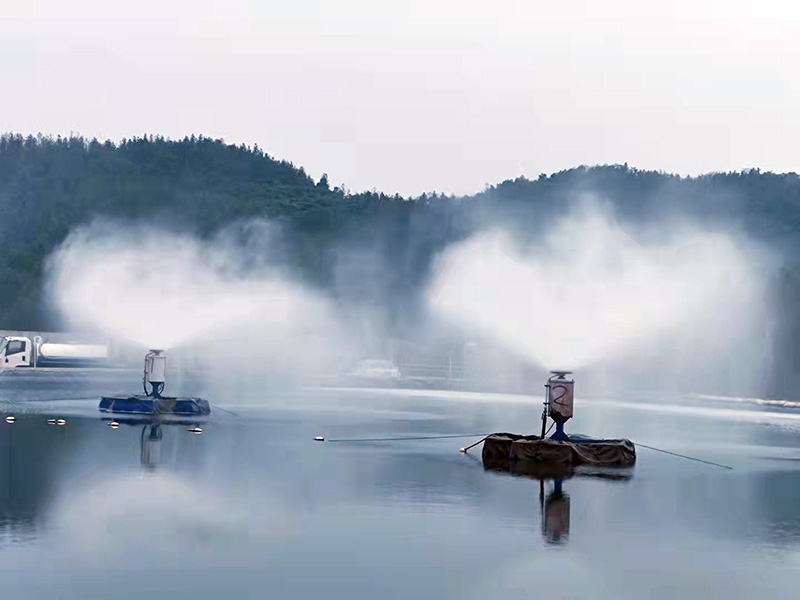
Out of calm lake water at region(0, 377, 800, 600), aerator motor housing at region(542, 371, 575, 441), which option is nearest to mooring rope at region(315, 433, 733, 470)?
calm lake water at region(0, 377, 800, 600)

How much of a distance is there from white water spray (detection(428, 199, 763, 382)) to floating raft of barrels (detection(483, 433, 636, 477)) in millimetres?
6542

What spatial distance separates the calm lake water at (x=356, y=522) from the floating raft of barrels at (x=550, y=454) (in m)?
1.49

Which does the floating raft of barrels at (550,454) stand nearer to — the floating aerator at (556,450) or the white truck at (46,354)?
the floating aerator at (556,450)

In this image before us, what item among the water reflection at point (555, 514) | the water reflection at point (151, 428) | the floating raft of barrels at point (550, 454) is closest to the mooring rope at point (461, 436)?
the floating raft of barrels at point (550, 454)

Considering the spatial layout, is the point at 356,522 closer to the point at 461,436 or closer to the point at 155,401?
the point at 461,436

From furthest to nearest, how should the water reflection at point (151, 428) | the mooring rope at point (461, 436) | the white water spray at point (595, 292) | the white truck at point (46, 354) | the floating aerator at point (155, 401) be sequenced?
the white truck at point (46, 354)
the white water spray at point (595, 292)
the floating aerator at point (155, 401)
the mooring rope at point (461, 436)
the water reflection at point (151, 428)

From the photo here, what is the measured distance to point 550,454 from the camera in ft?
163

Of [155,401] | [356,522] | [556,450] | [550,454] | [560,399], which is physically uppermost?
[560,399]

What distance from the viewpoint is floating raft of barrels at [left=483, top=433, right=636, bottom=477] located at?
49.4m

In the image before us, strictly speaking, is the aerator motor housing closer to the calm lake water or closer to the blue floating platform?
the calm lake water

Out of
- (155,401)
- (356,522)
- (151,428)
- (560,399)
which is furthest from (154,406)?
(356,522)

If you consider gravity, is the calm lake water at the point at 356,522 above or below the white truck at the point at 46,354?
below

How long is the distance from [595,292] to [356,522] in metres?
58.8

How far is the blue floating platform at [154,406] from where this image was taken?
67.7m
